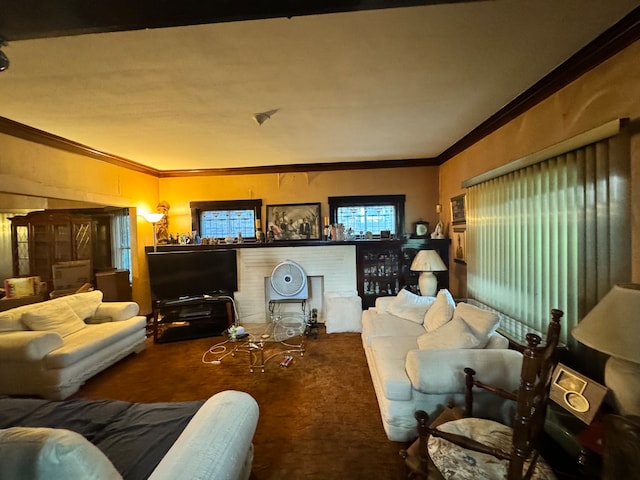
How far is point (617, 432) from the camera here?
36.4 inches

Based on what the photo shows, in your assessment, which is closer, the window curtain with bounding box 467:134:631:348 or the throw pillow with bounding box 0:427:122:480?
the throw pillow with bounding box 0:427:122:480

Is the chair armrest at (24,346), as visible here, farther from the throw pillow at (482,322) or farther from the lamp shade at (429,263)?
the lamp shade at (429,263)

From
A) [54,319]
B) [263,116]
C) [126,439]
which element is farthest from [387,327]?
[54,319]

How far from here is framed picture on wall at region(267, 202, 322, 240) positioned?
462 centimetres

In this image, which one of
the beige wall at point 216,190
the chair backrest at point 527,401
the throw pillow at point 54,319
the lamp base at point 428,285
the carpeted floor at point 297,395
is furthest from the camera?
the beige wall at point 216,190

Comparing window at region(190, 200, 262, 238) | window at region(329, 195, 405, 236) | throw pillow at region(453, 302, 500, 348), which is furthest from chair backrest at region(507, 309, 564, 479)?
window at region(190, 200, 262, 238)

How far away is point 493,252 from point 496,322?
1.04 metres

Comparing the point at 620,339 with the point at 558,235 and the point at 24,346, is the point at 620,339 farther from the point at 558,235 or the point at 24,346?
the point at 24,346

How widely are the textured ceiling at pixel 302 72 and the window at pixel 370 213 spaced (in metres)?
1.44

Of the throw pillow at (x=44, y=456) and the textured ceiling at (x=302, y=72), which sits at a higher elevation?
the textured ceiling at (x=302, y=72)

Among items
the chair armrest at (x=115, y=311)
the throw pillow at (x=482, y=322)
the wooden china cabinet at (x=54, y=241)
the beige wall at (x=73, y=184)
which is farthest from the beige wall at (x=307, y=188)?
the throw pillow at (x=482, y=322)

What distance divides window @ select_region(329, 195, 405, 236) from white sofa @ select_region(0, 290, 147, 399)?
3.14 metres

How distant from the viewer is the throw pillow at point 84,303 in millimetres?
3150

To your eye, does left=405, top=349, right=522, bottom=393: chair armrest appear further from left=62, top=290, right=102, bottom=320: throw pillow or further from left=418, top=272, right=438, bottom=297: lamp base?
left=62, top=290, right=102, bottom=320: throw pillow
